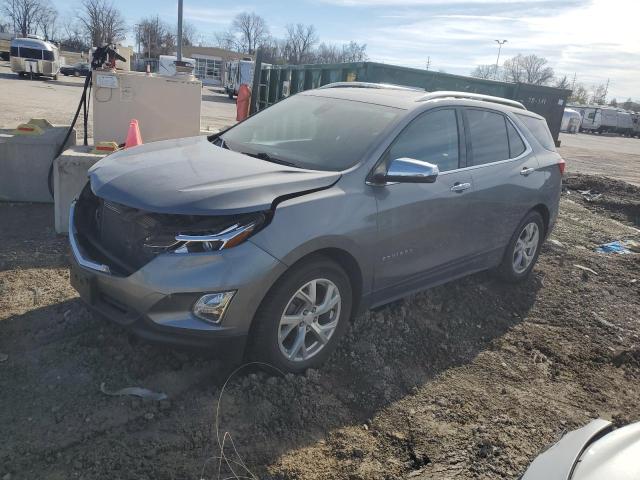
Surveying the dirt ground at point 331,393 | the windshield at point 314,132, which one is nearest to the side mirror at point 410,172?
the windshield at point 314,132

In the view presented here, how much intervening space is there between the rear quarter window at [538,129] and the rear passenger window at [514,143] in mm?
267

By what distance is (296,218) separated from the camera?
10.3ft

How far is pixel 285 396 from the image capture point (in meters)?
3.25

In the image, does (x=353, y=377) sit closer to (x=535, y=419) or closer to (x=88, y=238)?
(x=535, y=419)

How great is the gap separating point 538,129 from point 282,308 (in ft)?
12.6

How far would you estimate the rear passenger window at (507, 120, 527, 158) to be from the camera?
5.08 meters

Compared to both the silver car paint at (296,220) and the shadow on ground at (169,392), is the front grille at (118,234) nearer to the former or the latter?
the silver car paint at (296,220)

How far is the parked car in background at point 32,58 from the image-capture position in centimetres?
3784

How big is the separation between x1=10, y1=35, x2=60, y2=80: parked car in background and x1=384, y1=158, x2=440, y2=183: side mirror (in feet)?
136

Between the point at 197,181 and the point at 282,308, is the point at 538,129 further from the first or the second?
the point at 197,181

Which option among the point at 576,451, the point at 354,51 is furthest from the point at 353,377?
the point at 354,51

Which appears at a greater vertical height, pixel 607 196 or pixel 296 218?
pixel 296 218

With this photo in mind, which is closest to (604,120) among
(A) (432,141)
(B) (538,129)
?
(B) (538,129)

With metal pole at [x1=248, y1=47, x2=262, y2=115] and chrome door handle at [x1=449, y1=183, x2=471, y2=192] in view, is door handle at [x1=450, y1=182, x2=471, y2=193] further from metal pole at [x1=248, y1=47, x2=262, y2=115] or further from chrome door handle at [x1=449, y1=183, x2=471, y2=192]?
metal pole at [x1=248, y1=47, x2=262, y2=115]
